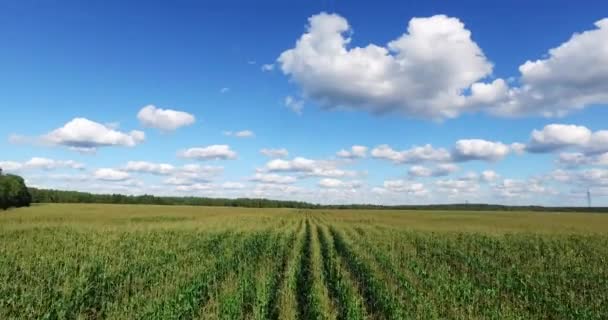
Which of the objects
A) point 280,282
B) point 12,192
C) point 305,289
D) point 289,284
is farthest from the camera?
point 12,192

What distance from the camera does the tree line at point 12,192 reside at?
90812 mm

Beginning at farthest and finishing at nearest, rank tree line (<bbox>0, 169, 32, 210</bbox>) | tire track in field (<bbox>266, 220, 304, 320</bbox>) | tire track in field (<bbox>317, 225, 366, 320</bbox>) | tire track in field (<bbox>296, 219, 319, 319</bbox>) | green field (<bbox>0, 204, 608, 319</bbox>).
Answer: tree line (<bbox>0, 169, 32, 210</bbox>) < tire track in field (<bbox>266, 220, 304, 320</bbox>) < green field (<bbox>0, 204, 608, 319</bbox>) < tire track in field (<bbox>296, 219, 319, 319</bbox>) < tire track in field (<bbox>317, 225, 366, 320</bbox>)

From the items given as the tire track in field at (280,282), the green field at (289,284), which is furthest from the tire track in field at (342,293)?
the tire track in field at (280,282)

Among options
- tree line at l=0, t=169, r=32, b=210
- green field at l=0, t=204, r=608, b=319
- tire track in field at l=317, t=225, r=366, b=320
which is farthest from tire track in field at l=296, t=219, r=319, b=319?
tree line at l=0, t=169, r=32, b=210

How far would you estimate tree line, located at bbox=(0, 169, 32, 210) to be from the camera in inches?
3575

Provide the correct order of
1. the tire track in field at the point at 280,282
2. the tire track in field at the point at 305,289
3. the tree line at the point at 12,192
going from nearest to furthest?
the tire track in field at the point at 305,289 → the tire track in field at the point at 280,282 → the tree line at the point at 12,192

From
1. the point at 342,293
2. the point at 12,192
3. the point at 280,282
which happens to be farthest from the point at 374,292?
the point at 12,192

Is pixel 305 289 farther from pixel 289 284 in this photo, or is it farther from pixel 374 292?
pixel 374 292

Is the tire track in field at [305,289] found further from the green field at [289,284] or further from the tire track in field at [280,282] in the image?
the tire track in field at [280,282]

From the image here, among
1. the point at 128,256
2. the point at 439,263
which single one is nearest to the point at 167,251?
the point at 128,256

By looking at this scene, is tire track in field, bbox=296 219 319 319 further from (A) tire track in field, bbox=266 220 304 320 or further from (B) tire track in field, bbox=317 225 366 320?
(B) tire track in field, bbox=317 225 366 320

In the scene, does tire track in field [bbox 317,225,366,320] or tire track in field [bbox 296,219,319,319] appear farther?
tire track in field [bbox 296,219,319,319]

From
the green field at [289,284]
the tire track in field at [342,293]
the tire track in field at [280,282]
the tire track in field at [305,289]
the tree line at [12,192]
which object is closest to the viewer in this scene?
the tire track in field at [342,293]

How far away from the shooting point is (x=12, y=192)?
3696 inches
